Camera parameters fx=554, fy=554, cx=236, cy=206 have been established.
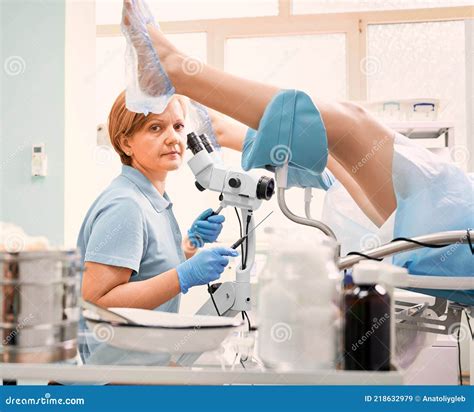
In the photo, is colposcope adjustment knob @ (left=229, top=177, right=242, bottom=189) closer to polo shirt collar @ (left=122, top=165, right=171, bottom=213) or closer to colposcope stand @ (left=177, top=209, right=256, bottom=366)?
colposcope stand @ (left=177, top=209, right=256, bottom=366)

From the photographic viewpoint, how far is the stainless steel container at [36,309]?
2.24 ft

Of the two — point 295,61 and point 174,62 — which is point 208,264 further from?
point 295,61

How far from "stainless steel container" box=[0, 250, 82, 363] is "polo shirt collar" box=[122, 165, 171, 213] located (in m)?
0.99

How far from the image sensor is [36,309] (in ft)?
2.27

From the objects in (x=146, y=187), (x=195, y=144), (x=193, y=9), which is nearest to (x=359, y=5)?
(x=193, y=9)

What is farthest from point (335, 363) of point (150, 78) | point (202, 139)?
point (150, 78)

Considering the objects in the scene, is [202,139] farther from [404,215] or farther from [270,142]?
[404,215]

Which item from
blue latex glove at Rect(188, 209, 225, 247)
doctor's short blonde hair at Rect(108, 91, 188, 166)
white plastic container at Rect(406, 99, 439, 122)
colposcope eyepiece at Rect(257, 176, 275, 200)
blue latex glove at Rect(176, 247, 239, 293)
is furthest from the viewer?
white plastic container at Rect(406, 99, 439, 122)

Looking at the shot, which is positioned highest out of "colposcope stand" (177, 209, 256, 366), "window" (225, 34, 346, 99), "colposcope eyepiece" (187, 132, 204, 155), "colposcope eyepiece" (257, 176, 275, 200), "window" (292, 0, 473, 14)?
"window" (292, 0, 473, 14)

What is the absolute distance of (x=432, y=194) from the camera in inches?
49.8

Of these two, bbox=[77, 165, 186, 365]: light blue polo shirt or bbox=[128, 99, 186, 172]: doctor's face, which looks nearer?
bbox=[77, 165, 186, 365]: light blue polo shirt

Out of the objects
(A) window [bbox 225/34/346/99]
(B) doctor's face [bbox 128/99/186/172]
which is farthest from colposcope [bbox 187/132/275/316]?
(A) window [bbox 225/34/346/99]

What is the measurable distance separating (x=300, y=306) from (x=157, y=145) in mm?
1217

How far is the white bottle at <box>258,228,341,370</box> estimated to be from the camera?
0.65 meters
